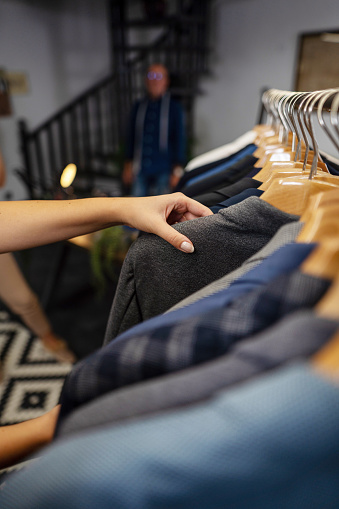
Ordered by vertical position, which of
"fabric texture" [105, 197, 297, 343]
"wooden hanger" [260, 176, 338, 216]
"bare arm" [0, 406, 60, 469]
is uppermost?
"wooden hanger" [260, 176, 338, 216]

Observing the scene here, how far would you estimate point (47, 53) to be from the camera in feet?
11.4

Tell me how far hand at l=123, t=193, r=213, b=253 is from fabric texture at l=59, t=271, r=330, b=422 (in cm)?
27

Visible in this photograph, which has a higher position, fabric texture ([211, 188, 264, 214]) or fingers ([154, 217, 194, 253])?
fabric texture ([211, 188, 264, 214])

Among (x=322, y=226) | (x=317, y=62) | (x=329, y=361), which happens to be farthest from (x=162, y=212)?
(x=317, y=62)

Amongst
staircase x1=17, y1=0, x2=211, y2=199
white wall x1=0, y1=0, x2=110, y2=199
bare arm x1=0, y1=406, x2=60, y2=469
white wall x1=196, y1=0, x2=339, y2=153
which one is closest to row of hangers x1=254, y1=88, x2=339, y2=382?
bare arm x1=0, y1=406, x2=60, y2=469

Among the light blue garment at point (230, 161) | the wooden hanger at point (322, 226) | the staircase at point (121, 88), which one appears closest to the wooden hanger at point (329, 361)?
the wooden hanger at point (322, 226)

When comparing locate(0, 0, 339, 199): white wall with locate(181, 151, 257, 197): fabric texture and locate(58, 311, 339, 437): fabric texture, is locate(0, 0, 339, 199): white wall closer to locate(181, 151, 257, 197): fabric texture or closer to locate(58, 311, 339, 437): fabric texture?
locate(181, 151, 257, 197): fabric texture

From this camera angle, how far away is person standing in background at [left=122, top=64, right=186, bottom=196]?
2.63 meters

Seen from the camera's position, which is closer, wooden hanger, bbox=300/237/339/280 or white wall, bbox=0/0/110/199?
wooden hanger, bbox=300/237/339/280

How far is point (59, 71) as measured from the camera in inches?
143

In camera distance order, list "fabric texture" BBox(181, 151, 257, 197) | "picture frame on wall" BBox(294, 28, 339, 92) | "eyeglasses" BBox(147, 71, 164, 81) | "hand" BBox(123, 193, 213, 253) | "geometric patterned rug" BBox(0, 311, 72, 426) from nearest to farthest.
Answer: "hand" BBox(123, 193, 213, 253) → "fabric texture" BBox(181, 151, 257, 197) → "geometric patterned rug" BBox(0, 311, 72, 426) → "picture frame on wall" BBox(294, 28, 339, 92) → "eyeglasses" BBox(147, 71, 164, 81)

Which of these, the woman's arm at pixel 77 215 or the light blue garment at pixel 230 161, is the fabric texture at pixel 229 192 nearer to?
the woman's arm at pixel 77 215

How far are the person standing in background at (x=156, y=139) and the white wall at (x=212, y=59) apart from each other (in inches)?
35.8

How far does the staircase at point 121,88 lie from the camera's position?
3.09m
